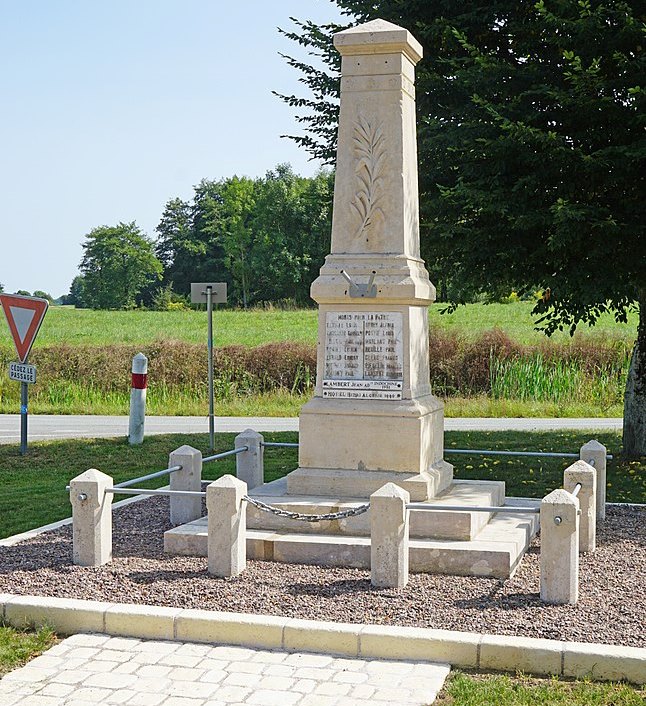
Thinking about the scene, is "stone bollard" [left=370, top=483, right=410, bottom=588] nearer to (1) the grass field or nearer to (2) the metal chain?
(2) the metal chain

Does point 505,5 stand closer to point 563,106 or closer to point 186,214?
point 563,106

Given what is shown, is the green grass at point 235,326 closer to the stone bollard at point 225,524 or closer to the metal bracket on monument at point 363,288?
the metal bracket on monument at point 363,288

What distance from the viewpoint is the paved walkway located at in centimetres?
521

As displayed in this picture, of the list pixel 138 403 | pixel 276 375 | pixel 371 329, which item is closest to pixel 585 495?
pixel 371 329

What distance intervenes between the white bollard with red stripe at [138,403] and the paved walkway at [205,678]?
31.7 feet

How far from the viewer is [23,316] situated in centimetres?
1402

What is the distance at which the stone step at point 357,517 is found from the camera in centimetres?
788

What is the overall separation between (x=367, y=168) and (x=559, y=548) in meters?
3.86

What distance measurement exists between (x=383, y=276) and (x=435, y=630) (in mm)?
3552

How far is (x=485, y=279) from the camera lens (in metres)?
13.1

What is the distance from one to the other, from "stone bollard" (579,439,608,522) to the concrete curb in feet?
13.0

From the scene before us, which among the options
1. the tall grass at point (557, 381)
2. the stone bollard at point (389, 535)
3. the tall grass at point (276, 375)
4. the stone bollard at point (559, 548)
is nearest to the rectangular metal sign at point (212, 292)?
the tall grass at point (276, 375)

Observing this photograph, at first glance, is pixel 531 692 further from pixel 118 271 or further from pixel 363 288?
pixel 118 271

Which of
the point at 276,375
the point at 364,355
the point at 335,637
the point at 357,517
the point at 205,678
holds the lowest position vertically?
the point at 205,678
